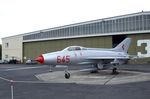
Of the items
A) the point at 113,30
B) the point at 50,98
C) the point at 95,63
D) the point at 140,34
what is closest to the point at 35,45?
the point at 113,30

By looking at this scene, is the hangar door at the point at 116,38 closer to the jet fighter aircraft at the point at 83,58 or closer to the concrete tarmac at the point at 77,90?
the jet fighter aircraft at the point at 83,58

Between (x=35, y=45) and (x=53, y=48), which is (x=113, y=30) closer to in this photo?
(x=53, y=48)

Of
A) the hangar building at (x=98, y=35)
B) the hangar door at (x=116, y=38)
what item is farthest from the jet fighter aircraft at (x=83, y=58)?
the hangar door at (x=116, y=38)

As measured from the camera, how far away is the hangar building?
171 feet

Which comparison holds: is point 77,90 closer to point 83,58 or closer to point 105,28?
point 83,58

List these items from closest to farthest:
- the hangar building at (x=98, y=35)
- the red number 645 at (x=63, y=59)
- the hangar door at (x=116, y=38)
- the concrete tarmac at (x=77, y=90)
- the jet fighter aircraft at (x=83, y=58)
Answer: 1. the concrete tarmac at (x=77, y=90)
2. the jet fighter aircraft at (x=83, y=58)
3. the red number 645 at (x=63, y=59)
4. the hangar building at (x=98, y=35)
5. the hangar door at (x=116, y=38)

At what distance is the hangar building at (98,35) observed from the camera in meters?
52.0

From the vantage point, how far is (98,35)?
58.6 m

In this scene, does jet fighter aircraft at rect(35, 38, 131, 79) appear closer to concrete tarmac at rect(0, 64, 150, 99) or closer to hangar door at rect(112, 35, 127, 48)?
concrete tarmac at rect(0, 64, 150, 99)

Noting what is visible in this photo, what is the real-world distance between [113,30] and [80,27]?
9470mm

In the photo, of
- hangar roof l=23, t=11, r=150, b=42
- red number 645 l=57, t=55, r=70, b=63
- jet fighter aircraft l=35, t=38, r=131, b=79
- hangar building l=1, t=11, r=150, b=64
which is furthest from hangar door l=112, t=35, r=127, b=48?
red number 645 l=57, t=55, r=70, b=63

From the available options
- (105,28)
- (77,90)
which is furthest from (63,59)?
(105,28)

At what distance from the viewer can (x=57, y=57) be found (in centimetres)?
1984

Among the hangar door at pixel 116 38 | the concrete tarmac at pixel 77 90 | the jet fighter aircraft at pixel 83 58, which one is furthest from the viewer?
the hangar door at pixel 116 38
